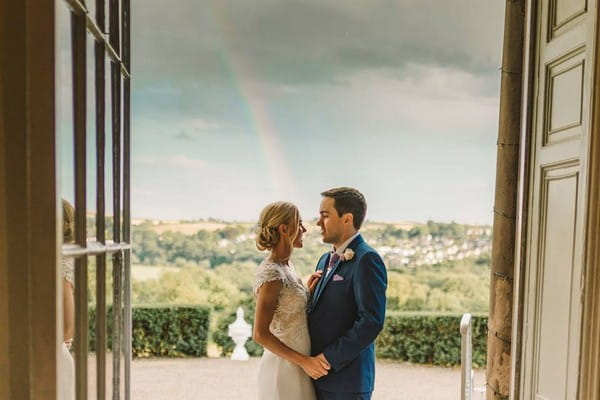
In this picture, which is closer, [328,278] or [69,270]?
Answer: [69,270]

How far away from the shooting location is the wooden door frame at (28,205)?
93cm

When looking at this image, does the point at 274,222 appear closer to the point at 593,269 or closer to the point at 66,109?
the point at 593,269

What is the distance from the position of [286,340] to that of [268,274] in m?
0.28

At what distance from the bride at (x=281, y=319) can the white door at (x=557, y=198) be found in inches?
42.1

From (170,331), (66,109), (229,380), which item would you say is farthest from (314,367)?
(170,331)

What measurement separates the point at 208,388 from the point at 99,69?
241 inches

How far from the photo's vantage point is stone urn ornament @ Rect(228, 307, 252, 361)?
8430 millimetres

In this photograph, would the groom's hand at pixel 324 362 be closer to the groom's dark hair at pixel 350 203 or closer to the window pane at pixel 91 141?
the groom's dark hair at pixel 350 203

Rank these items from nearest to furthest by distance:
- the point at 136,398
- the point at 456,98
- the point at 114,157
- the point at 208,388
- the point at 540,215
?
the point at 114,157 < the point at 540,215 < the point at 136,398 < the point at 208,388 < the point at 456,98

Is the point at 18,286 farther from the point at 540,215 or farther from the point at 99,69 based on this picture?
the point at 540,215

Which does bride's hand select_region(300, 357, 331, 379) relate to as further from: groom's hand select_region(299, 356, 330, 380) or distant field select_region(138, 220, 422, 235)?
distant field select_region(138, 220, 422, 235)

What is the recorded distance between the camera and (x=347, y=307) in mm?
2680

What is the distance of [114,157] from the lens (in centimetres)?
158

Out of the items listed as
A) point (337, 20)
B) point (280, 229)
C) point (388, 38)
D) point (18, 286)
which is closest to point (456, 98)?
point (388, 38)
